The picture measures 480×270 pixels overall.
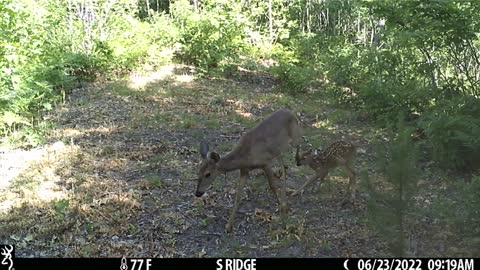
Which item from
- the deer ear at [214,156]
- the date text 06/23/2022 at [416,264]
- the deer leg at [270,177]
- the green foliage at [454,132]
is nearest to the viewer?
the date text 06/23/2022 at [416,264]

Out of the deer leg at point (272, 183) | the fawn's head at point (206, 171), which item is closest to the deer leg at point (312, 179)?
the deer leg at point (272, 183)

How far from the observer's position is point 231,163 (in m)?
6.35

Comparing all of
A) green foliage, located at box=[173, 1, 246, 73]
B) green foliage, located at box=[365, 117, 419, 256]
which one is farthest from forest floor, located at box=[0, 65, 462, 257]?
green foliage, located at box=[173, 1, 246, 73]

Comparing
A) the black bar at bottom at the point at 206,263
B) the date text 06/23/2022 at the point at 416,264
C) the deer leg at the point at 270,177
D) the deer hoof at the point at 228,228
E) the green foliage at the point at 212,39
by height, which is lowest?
the black bar at bottom at the point at 206,263

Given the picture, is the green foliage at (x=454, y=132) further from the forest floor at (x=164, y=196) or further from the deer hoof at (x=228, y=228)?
the deer hoof at (x=228, y=228)

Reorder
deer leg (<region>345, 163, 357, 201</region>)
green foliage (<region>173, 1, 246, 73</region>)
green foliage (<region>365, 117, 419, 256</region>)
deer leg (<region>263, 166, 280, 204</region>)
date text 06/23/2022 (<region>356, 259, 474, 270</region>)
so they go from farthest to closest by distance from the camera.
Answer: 1. green foliage (<region>173, 1, 246, 73</region>)
2. deer leg (<region>345, 163, 357, 201</region>)
3. deer leg (<region>263, 166, 280, 204</region>)
4. date text 06/23/2022 (<region>356, 259, 474, 270</region>)
5. green foliage (<region>365, 117, 419, 256</region>)

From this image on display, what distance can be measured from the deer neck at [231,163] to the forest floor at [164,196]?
2.38 feet

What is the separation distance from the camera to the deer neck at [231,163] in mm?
6301

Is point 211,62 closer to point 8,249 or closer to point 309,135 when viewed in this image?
point 309,135

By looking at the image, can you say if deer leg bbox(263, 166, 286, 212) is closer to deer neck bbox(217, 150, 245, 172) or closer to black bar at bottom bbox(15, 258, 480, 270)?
deer neck bbox(217, 150, 245, 172)

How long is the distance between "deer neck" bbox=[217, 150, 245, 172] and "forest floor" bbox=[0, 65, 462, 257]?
0.72 metres

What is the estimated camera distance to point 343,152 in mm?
7000

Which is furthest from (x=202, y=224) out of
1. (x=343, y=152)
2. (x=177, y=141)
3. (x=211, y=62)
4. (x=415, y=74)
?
(x=211, y=62)

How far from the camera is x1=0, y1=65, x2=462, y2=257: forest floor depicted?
5.90 meters
